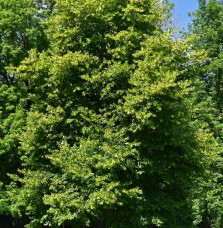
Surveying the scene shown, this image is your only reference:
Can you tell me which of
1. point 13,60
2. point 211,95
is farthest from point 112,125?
point 211,95

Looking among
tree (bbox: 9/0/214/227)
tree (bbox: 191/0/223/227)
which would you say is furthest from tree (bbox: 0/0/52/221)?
tree (bbox: 191/0/223/227)

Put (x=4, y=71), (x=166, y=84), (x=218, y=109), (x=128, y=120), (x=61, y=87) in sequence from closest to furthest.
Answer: (x=166, y=84), (x=128, y=120), (x=61, y=87), (x=4, y=71), (x=218, y=109)

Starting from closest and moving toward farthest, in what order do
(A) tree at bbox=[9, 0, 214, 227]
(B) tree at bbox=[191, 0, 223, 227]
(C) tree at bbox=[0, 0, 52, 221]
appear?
(A) tree at bbox=[9, 0, 214, 227] < (C) tree at bbox=[0, 0, 52, 221] < (B) tree at bbox=[191, 0, 223, 227]

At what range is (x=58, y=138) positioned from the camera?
11.2m

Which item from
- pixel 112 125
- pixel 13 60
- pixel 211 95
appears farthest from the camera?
pixel 211 95

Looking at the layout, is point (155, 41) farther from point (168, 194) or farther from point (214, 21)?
point (214, 21)

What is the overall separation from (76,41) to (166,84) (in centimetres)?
538

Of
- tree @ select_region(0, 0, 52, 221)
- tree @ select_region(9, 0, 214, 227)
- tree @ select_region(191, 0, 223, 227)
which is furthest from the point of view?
tree @ select_region(191, 0, 223, 227)

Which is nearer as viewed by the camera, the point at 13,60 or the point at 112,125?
the point at 112,125

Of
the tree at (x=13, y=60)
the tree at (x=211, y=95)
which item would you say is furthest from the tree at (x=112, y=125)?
the tree at (x=211, y=95)

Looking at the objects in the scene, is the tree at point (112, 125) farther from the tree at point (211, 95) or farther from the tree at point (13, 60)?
the tree at point (211, 95)

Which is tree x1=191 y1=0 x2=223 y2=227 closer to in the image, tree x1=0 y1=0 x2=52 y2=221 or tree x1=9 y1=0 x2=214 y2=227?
tree x1=9 y1=0 x2=214 y2=227

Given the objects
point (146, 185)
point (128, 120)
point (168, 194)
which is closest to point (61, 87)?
point (128, 120)

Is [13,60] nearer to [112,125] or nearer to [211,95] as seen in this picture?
[112,125]
